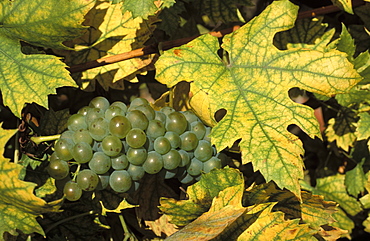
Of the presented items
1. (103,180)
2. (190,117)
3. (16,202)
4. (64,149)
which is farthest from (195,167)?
(16,202)

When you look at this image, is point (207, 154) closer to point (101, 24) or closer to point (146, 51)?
point (146, 51)

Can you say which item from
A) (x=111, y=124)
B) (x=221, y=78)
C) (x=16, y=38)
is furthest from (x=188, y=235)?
(x=16, y=38)

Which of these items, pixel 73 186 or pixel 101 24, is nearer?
pixel 73 186

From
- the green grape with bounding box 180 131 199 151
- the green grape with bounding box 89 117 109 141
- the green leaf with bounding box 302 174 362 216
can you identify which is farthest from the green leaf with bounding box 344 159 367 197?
the green grape with bounding box 89 117 109 141

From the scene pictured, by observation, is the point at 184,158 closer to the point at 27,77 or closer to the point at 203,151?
the point at 203,151

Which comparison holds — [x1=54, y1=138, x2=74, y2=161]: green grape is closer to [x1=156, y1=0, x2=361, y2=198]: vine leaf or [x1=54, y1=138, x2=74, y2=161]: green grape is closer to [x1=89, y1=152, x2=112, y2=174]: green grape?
[x1=89, y1=152, x2=112, y2=174]: green grape

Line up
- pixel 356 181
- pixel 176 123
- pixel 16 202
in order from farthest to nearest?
pixel 356 181 < pixel 176 123 < pixel 16 202

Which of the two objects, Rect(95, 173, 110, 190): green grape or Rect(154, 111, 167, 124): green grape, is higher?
Rect(154, 111, 167, 124): green grape
